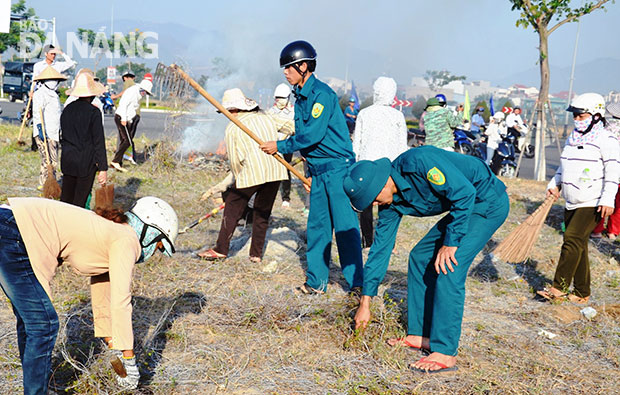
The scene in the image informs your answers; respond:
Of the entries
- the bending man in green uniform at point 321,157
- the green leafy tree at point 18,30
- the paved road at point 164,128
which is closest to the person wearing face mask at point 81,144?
the bending man in green uniform at point 321,157

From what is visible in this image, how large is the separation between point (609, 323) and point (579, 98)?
1.90m

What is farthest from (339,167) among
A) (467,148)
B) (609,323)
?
(467,148)

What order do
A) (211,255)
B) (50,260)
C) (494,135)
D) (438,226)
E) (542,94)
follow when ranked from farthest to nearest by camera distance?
(494,135)
(542,94)
(211,255)
(438,226)
(50,260)

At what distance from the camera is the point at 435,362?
12.0 ft

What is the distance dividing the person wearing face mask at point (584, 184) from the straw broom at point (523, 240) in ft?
1.14

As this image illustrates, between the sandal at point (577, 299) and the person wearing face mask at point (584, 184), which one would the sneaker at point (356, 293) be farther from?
the sandal at point (577, 299)

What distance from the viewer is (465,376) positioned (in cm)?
360

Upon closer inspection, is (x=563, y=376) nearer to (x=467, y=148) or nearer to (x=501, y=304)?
(x=501, y=304)

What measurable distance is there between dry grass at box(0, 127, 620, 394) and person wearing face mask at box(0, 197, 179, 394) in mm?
394

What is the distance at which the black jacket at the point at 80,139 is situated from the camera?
18.6ft

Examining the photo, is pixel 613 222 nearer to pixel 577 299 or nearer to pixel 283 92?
pixel 577 299

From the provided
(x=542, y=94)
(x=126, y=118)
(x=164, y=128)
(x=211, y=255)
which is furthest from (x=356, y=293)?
(x=542, y=94)

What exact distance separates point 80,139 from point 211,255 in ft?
5.49

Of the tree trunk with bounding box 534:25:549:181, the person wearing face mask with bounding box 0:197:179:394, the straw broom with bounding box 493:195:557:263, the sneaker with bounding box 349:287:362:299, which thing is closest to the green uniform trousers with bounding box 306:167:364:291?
the sneaker with bounding box 349:287:362:299
